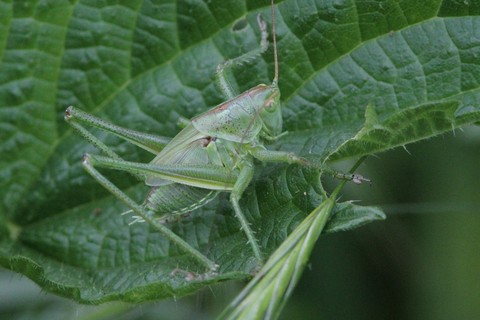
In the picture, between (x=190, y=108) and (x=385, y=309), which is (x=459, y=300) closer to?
(x=385, y=309)

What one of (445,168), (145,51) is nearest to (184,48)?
(145,51)

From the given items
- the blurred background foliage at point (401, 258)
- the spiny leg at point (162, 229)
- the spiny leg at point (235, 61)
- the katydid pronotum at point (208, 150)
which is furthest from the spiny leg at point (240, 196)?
the blurred background foliage at point (401, 258)

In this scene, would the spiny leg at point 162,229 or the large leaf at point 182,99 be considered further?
the spiny leg at point 162,229

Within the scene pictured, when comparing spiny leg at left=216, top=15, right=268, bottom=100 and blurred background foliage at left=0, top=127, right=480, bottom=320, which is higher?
spiny leg at left=216, top=15, right=268, bottom=100

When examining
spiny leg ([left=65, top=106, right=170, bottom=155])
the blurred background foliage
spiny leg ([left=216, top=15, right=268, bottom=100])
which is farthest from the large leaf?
the blurred background foliage

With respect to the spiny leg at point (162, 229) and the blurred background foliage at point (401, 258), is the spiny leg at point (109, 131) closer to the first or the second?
the spiny leg at point (162, 229)

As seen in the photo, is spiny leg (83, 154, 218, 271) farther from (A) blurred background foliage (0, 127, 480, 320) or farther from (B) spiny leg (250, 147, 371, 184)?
(A) blurred background foliage (0, 127, 480, 320)
